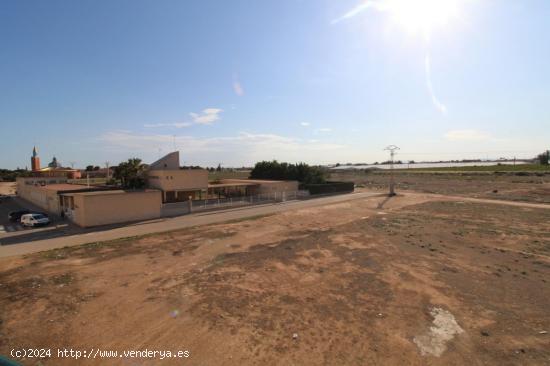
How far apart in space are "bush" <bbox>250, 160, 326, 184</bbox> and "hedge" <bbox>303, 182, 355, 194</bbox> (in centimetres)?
300

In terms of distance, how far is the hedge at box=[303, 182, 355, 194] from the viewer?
49.3 meters

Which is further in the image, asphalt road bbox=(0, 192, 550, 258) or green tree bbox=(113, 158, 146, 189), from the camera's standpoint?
green tree bbox=(113, 158, 146, 189)

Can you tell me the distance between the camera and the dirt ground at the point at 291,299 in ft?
27.0

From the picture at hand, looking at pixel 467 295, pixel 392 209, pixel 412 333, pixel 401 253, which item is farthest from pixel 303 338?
pixel 392 209

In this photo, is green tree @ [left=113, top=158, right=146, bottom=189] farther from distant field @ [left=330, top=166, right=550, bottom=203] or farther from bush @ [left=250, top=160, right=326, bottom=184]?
distant field @ [left=330, top=166, right=550, bottom=203]

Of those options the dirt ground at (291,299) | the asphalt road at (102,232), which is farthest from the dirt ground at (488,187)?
the asphalt road at (102,232)

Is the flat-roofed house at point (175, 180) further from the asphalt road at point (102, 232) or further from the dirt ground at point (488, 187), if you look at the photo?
the dirt ground at point (488, 187)

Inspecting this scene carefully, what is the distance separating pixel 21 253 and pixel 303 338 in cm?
1913

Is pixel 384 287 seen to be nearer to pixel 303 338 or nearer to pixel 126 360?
pixel 303 338

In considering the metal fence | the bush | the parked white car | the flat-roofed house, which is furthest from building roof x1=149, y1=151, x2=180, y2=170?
the bush

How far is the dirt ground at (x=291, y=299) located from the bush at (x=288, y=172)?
3214 cm

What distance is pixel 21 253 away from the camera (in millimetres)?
17781

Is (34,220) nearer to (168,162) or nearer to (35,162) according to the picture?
(168,162)

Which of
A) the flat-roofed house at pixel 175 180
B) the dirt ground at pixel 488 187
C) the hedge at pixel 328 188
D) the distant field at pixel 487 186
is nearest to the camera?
the flat-roofed house at pixel 175 180
